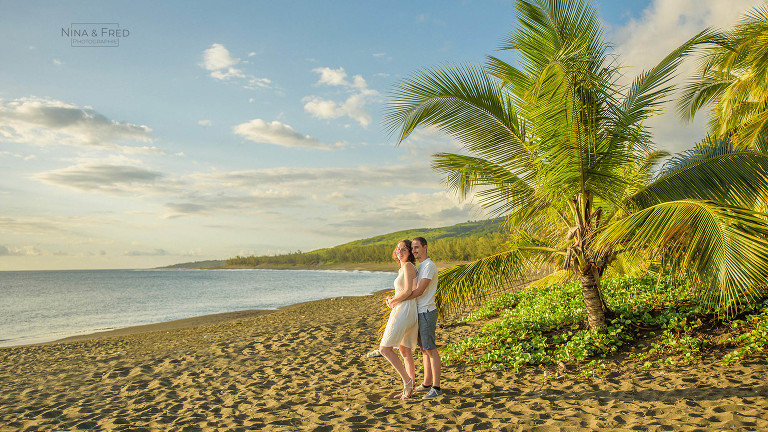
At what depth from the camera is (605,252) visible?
6.47m

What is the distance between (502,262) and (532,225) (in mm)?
1608

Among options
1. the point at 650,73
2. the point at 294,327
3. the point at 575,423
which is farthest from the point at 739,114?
the point at 294,327

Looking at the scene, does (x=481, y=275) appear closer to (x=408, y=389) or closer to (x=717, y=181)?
(x=408, y=389)

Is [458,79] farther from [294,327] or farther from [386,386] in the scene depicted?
[294,327]

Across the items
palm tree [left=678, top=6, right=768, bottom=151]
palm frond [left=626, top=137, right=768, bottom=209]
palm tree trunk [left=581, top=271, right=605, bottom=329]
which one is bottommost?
palm tree trunk [left=581, top=271, right=605, bottom=329]

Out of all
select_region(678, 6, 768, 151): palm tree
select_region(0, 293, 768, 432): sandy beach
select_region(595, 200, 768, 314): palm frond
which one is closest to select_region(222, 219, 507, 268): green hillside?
select_region(678, 6, 768, 151): palm tree

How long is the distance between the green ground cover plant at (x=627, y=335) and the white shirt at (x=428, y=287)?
88.2 inches

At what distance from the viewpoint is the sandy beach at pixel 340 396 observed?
4582 mm

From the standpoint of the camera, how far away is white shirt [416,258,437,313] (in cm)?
516

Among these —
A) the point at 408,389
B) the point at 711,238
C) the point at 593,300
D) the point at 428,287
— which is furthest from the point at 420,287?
the point at 593,300

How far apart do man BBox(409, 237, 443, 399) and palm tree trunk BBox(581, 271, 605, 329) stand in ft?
9.79

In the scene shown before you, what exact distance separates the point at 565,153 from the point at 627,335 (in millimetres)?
3110

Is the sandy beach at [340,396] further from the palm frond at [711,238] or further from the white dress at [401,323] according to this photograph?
the palm frond at [711,238]

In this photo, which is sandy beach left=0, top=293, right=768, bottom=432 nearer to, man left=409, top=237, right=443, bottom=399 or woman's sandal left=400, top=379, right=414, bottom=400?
woman's sandal left=400, top=379, right=414, bottom=400
